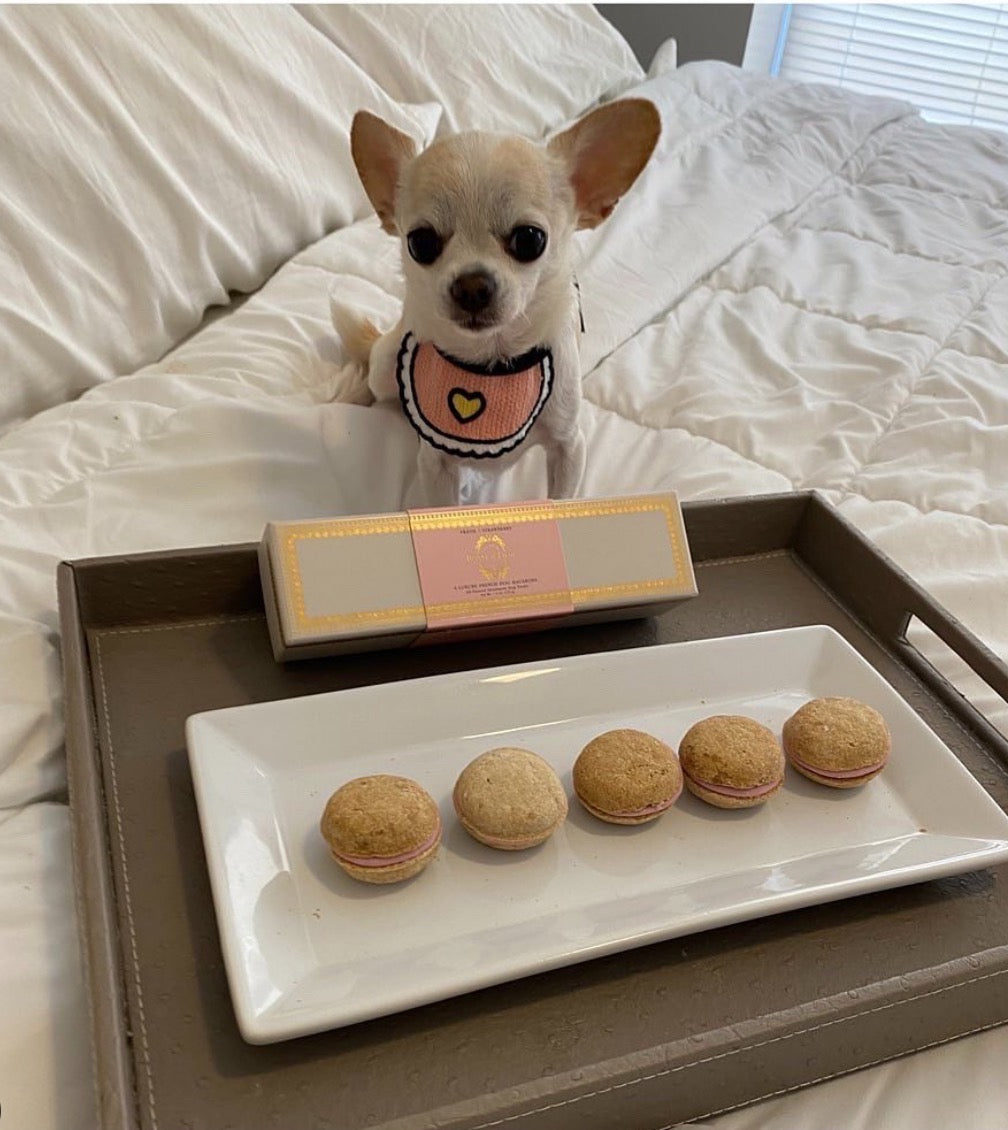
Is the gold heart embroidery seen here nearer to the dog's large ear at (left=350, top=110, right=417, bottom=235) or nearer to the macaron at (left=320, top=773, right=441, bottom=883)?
the dog's large ear at (left=350, top=110, right=417, bottom=235)

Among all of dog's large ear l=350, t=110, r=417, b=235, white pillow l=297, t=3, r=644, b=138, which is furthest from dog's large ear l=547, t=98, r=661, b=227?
white pillow l=297, t=3, r=644, b=138

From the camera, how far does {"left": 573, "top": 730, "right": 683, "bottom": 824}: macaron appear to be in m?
0.62

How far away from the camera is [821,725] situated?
26.7 inches

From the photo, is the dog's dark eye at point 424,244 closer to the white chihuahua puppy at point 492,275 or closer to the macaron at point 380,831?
the white chihuahua puppy at point 492,275

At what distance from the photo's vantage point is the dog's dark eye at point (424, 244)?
0.79 meters

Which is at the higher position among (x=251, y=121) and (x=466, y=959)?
(x=251, y=121)

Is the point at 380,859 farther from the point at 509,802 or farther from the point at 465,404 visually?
the point at 465,404

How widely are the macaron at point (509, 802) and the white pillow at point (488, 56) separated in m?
1.18

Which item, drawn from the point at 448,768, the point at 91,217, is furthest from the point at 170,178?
the point at 448,768

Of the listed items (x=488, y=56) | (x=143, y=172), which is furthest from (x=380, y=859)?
(x=488, y=56)

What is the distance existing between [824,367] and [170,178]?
805mm

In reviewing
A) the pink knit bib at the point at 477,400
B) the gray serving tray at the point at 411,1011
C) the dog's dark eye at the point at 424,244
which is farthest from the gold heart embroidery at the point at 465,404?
the gray serving tray at the point at 411,1011

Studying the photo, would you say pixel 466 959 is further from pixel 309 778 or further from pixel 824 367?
pixel 824 367

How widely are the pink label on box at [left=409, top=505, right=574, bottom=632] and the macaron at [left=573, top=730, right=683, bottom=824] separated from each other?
15 cm
